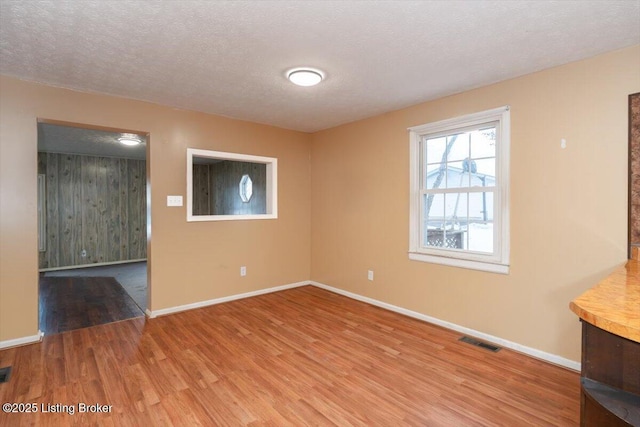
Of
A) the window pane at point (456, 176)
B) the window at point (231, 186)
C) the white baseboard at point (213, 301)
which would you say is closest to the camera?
the window pane at point (456, 176)

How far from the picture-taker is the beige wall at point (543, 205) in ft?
7.64

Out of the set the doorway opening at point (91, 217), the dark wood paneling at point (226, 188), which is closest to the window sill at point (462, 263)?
the dark wood paneling at point (226, 188)

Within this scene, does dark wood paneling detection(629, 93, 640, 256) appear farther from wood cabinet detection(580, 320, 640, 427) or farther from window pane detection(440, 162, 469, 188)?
wood cabinet detection(580, 320, 640, 427)

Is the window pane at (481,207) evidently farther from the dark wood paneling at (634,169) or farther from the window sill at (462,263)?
the dark wood paneling at (634,169)

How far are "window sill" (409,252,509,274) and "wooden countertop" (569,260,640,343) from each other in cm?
128

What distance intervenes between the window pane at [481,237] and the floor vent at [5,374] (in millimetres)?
4040

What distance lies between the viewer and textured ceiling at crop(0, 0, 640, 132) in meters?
1.85

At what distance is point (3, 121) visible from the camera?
2816 millimetres

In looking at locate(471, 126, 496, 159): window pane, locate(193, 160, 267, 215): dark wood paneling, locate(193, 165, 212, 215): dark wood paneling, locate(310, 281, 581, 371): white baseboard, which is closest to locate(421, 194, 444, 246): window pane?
locate(471, 126, 496, 159): window pane

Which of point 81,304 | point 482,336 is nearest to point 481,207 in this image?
point 482,336

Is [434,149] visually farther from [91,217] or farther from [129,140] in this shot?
[91,217]

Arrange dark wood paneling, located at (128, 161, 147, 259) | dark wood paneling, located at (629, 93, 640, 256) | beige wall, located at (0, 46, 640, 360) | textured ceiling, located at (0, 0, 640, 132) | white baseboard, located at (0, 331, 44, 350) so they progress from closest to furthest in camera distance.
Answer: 1. textured ceiling, located at (0, 0, 640, 132)
2. dark wood paneling, located at (629, 93, 640, 256)
3. beige wall, located at (0, 46, 640, 360)
4. white baseboard, located at (0, 331, 44, 350)
5. dark wood paneling, located at (128, 161, 147, 259)

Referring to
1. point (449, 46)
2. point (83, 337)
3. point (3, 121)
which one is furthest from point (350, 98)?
point (83, 337)

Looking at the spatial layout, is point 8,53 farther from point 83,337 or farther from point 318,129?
point 318,129
